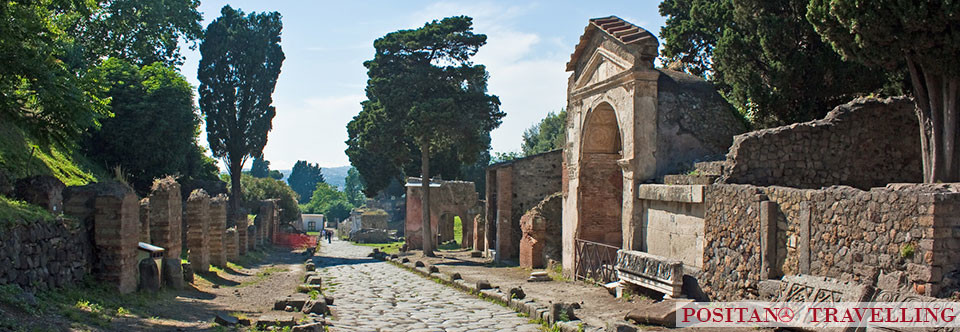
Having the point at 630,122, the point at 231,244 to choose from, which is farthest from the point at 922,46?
the point at 231,244

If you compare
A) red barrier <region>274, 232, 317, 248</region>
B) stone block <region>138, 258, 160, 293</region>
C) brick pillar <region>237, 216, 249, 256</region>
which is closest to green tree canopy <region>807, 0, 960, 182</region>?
stone block <region>138, 258, 160, 293</region>

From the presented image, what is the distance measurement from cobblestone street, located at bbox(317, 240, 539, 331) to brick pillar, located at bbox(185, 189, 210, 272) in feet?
9.48

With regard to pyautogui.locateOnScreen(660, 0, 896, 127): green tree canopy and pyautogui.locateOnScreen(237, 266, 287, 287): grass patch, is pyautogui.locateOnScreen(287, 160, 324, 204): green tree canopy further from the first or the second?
pyautogui.locateOnScreen(660, 0, 896, 127): green tree canopy

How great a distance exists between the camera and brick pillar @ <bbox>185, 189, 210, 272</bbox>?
16.6m

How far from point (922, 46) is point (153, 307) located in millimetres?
11474

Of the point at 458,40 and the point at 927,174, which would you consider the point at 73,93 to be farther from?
the point at 458,40

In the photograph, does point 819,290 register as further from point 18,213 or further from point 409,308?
point 18,213

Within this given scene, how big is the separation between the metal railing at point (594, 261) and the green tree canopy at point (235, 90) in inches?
965

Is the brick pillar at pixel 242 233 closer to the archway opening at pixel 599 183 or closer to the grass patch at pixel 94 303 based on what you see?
the archway opening at pixel 599 183

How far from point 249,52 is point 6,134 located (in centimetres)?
2249

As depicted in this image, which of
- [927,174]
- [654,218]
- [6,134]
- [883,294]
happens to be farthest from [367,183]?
[883,294]

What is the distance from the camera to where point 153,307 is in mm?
10320

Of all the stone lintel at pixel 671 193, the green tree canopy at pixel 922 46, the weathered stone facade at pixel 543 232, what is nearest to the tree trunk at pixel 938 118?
the green tree canopy at pixel 922 46

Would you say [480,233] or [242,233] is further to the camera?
[480,233]
